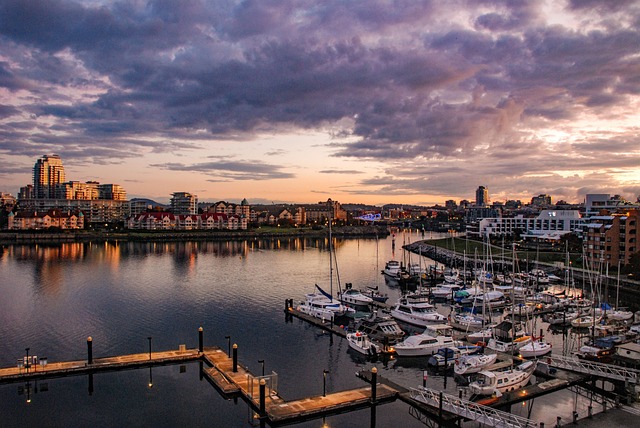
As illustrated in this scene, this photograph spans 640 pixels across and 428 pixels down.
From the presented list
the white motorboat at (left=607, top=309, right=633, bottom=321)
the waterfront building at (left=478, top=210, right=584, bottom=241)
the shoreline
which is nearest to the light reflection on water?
the white motorboat at (left=607, top=309, right=633, bottom=321)

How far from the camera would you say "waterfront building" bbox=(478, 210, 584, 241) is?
87.7 meters

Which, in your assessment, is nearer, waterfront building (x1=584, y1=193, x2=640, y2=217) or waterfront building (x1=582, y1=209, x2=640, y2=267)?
waterfront building (x1=582, y1=209, x2=640, y2=267)

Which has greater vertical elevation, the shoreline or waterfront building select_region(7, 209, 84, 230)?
waterfront building select_region(7, 209, 84, 230)

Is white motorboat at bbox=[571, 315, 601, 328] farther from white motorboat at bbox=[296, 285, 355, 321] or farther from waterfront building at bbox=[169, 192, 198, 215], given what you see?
waterfront building at bbox=[169, 192, 198, 215]

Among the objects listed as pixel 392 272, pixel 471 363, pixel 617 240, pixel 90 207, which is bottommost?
pixel 392 272

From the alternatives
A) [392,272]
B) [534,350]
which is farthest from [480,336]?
[392,272]

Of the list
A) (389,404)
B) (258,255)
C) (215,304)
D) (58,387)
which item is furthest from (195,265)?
(389,404)

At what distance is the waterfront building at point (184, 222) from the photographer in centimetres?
12244

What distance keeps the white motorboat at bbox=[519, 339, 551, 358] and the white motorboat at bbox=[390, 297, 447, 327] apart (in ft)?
22.6

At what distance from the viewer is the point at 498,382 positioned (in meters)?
18.5

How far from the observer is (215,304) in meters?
37.1

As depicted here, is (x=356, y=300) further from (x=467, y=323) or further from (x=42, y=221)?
(x=42, y=221)

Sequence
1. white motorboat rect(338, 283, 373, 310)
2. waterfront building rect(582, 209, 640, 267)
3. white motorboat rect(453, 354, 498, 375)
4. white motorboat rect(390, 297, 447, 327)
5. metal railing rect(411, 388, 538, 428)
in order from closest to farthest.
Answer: metal railing rect(411, 388, 538, 428) < white motorboat rect(453, 354, 498, 375) < white motorboat rect(390, 297, 447, 327) < white motorboat rect(338, 283, 373, 310) < waterfront building rect(582, 209, 640, 267)

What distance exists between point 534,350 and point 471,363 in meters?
5.11
